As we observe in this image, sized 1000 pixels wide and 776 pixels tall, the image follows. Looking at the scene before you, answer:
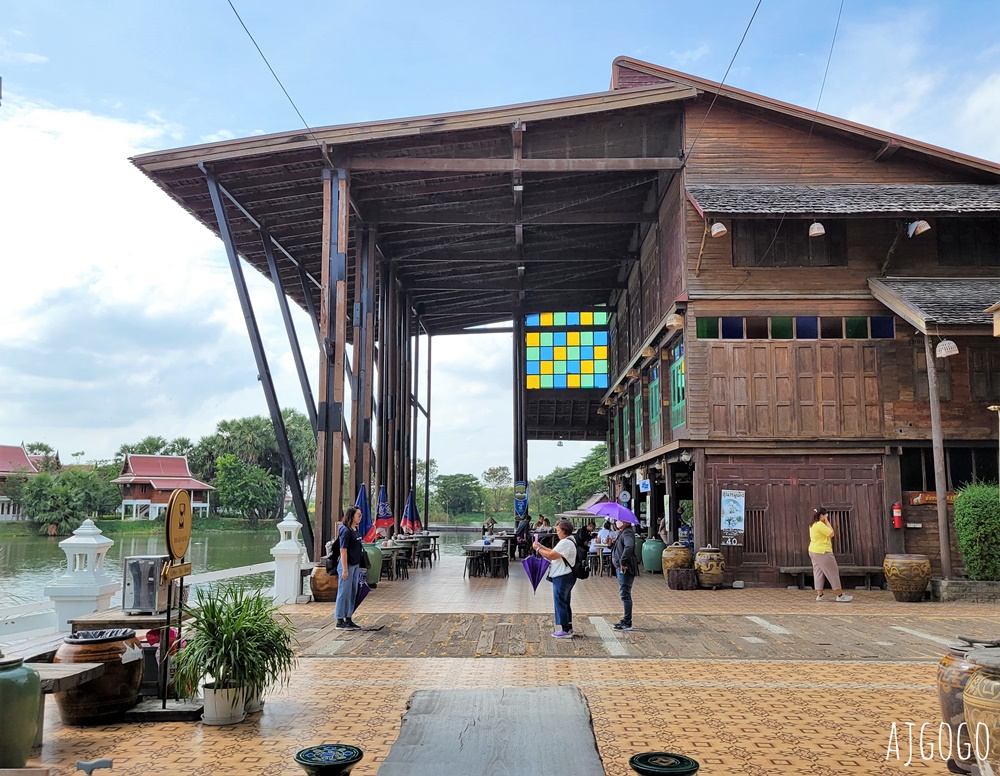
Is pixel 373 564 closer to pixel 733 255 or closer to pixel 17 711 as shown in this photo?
pixel 733 255

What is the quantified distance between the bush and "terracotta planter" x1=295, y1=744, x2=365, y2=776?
14343mm

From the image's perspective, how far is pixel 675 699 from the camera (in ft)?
22.1

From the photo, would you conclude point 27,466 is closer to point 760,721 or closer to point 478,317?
point 478,317

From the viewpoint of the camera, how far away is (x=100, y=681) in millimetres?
5988

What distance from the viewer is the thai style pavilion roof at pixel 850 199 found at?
15.7 m

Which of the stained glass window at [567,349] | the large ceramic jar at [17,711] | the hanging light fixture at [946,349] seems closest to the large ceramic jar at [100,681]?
the large ceramic jar at [17,711]

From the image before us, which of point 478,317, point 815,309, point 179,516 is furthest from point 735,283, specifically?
point 478,317

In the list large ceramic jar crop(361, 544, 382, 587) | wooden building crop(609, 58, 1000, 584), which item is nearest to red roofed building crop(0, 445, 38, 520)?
large ceramic jar crop(361, 544, 382, 587)

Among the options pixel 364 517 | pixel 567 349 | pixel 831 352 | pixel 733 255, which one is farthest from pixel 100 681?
pixel 567 349

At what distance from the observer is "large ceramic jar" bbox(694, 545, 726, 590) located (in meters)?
15.9

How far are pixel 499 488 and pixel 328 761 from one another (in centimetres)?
7245

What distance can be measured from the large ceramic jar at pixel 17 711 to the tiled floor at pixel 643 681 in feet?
1.86

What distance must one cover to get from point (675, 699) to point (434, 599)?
26.6ft

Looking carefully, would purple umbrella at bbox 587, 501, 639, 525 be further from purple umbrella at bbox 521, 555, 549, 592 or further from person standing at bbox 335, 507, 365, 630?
person standing at bbox 335, 507, 365, 630
